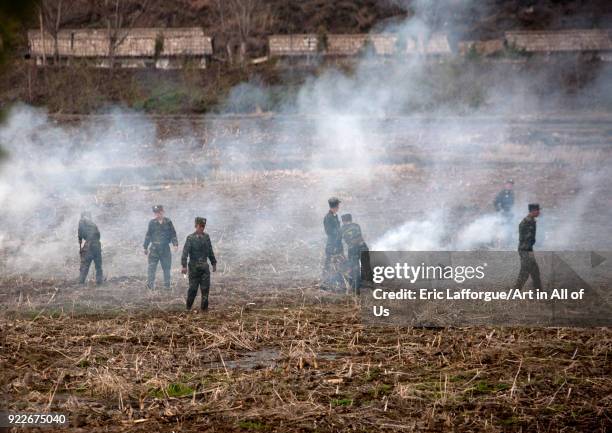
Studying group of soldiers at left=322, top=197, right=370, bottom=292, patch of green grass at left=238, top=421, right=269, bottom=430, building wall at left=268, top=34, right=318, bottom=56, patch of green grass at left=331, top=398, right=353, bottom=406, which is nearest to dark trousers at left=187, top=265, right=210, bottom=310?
group of soldiers at left=322, top=197, right=370, bottom=292

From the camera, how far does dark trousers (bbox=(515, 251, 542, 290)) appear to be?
42.2ft

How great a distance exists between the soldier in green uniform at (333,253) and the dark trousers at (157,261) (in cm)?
254

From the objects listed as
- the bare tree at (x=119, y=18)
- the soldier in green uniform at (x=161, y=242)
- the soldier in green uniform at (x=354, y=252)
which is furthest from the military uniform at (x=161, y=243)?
the bare tree at (x=119, y=18)

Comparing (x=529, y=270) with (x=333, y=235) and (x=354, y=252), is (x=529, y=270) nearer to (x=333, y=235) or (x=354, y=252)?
(x=354, y=252)

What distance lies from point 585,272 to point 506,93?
49.4ft

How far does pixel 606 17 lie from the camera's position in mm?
35438

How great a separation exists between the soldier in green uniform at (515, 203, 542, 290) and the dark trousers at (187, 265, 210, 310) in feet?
15.4

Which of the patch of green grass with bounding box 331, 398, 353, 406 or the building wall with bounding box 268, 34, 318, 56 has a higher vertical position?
the building wall with bounding box 268, 34, 318, 56

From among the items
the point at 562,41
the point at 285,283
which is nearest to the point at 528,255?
the point at 285,283

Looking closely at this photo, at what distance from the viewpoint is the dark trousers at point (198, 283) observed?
1222 cm

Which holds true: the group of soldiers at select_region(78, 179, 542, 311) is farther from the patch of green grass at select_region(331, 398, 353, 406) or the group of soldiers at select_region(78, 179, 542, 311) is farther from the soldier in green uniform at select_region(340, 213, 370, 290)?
the patch of green grass at select_region(331, 398, 353, 406)

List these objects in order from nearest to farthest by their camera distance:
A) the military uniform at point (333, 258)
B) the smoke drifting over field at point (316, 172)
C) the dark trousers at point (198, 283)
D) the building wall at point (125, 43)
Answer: the dark trousers at point (198, 283) < the military uniform at point (333, 258) < the smoke drifting over field at point (316, 172) < the building wall at point (125, 43)

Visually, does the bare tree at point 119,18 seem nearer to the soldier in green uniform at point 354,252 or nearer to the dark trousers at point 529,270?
the soldier in green uniform at point 354,252

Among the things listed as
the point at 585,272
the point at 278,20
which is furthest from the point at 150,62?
the point at 585,272
